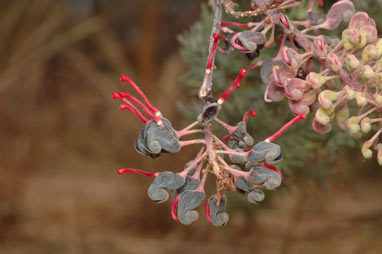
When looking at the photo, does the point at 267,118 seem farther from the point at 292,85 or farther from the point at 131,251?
the point at 131,251

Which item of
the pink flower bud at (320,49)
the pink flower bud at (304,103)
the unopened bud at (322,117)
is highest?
the pink flower bud at (320,49)

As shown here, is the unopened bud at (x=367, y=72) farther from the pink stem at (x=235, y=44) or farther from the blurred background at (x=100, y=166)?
the blurred background at (x=100, y=166)

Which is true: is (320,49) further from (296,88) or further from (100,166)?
(100,166)

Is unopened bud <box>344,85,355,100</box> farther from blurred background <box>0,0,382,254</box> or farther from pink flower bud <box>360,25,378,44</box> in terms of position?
blurred background <box>0,0,382,254</box>

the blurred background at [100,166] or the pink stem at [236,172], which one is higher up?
the blurred background at [100,166]

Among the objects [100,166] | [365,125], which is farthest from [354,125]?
[100,166]

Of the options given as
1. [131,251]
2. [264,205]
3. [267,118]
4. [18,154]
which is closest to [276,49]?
[267,118]

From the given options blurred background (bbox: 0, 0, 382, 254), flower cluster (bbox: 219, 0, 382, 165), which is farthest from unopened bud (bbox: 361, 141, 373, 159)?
blurred background (bbox: 0, 0, 382, 254)

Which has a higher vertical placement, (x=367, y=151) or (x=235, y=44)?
(x=235, y=44)

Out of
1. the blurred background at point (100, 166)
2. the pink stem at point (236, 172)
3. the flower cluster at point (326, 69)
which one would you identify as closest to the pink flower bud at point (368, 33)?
the flower cluster at point (326, 69)
